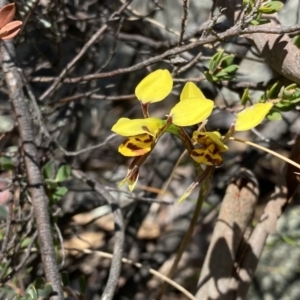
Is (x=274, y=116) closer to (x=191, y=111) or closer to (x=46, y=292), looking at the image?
(x=191, y=111)

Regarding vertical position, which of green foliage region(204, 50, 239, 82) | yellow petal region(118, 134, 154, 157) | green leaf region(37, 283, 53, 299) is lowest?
green leaf region(37, 283, 53, 299)

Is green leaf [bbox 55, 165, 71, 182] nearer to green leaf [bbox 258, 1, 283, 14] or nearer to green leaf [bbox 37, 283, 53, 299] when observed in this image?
green leaf [bbox 37, 283, 53, 299]

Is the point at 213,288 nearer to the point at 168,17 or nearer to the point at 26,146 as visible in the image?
the point at 26,146

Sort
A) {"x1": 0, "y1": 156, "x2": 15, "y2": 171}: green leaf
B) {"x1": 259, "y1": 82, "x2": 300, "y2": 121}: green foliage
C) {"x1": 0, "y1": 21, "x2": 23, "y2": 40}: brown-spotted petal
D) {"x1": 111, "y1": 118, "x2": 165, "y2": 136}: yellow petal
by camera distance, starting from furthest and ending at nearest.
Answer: {"x1": 0, "y1": 156, "x2": 15, "y2": 171}: green leaf
{"x1": 259, "y1": 82, "x2": 300, "y2": 121}: green foliage
{"x1": 0, "y1": 21, "x2": 23, "y2": 40}: brown-spotted petal
{"x1": 111, "y1": 118, "x2": 165, "y2": 136}: yellow petal

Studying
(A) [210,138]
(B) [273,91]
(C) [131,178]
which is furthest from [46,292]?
(B) [273,91]

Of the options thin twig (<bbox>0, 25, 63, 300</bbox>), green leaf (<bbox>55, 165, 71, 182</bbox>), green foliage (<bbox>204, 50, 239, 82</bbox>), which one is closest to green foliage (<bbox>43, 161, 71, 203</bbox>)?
green leaf (<bbox>55, 165, 71, 182</bbox>)

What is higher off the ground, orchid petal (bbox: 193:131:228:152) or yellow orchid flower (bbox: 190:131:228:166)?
orchid petal (bbox: 193:131:228:152)

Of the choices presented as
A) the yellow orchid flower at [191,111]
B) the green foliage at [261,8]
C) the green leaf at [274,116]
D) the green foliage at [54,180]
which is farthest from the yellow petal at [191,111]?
the green foliage at [54,180]
